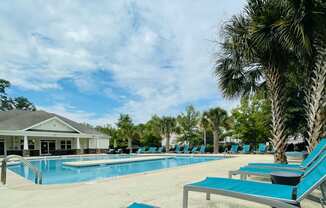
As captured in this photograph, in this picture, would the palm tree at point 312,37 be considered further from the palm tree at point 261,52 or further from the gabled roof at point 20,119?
the gabled roof at point 20,119

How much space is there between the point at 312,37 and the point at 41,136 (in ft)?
95.0

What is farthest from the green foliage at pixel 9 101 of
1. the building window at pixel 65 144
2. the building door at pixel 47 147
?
the building door at pixel 47 147

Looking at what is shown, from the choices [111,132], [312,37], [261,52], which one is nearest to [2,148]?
[111,132]

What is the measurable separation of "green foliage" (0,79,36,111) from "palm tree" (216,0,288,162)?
5770 cm

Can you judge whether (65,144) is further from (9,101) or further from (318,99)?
(9,101)

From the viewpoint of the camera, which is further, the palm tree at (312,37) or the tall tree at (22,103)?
the tall tree at (22,103)

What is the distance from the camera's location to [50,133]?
2820 centimetres

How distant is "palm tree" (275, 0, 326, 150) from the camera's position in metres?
6.34

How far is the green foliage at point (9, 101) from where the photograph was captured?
174 ft

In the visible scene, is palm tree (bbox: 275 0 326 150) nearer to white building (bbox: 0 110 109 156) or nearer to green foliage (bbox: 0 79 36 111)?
white building (bbox: 0 110 109 156)

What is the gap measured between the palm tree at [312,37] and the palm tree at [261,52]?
577 millimetres

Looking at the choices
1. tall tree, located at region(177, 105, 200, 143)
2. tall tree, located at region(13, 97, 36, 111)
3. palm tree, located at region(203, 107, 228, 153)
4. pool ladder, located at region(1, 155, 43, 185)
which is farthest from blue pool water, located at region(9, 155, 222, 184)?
tall tree, located at region(13, 97, 36, 111)

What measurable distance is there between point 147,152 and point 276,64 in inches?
994

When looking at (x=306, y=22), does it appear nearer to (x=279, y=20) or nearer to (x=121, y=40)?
(x=279, y=20)
